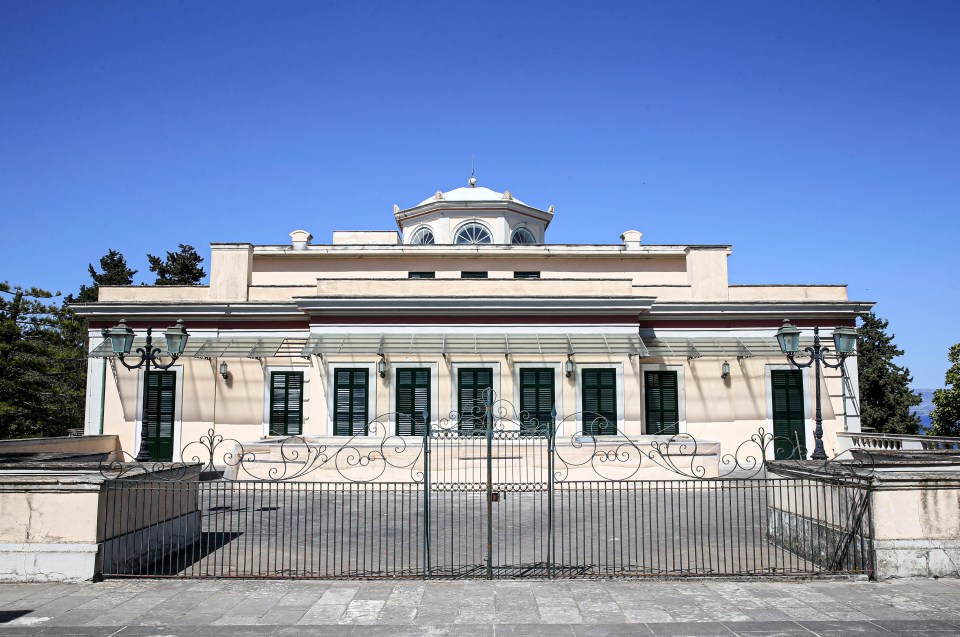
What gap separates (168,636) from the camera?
6.29 metres

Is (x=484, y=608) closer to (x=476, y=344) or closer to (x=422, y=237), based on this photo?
(x=476, y=344)

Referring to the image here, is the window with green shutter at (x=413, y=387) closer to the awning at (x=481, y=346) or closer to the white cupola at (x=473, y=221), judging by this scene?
the awning at (x=481, y=346)

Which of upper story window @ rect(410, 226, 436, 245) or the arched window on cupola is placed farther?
upper story window @ rect(410, 226, 436, 245)

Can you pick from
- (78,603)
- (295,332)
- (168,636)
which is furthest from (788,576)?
(295,332)

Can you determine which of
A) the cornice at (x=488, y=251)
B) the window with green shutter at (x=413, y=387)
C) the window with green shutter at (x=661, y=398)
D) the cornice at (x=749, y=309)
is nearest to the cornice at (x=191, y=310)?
the cornice at (x=488, y=251)

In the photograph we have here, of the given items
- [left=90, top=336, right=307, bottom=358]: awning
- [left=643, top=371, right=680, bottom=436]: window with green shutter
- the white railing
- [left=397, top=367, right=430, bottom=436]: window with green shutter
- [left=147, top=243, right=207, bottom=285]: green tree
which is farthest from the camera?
[left=147, top=243, right=207, bottom=285]: green tree

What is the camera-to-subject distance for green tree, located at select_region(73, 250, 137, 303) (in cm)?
3619

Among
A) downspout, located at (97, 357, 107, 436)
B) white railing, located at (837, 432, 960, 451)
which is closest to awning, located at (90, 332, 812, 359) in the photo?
downspout, located at (97, 357, 107, 436)

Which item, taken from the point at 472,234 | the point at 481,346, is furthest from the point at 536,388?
→ the point at 472,234

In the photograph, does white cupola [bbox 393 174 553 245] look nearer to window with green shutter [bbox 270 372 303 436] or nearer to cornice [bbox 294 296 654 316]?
cornice [bbox 294 296 654 316]

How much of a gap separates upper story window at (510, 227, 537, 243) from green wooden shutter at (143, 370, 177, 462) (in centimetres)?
1128

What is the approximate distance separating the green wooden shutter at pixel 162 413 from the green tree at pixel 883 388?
82.6 feet

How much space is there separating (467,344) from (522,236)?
748 cm

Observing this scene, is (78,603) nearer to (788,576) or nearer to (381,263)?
(788,576)
